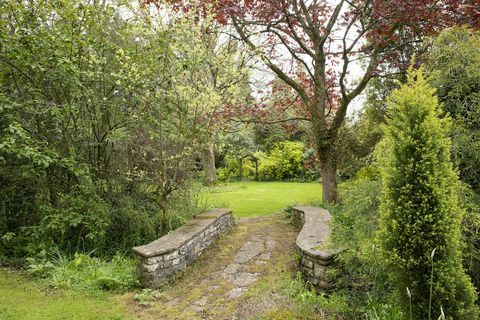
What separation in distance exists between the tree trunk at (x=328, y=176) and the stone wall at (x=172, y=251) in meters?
3.67

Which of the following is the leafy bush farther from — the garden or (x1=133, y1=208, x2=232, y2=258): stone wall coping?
(x1=133, y1=208, x2=232, y2=258): stone wall coping

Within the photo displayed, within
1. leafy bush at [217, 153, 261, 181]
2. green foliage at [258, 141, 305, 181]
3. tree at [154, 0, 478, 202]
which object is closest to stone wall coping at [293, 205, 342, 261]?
tree at [154, 0, 478, 202]

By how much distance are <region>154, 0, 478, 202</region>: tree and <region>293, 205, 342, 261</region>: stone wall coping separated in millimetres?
1930

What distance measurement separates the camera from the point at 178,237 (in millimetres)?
5359

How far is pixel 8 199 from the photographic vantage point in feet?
20.4

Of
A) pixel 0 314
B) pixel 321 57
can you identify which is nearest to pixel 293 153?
pixel 321 57

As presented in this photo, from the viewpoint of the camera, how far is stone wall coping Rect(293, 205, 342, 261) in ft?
13.9

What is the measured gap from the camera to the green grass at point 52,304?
3.66m

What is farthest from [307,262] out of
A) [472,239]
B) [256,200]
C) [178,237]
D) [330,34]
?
[256,200]

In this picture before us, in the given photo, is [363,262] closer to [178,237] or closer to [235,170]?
[178,237]

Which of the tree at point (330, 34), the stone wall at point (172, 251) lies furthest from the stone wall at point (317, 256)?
the tree at point (330, 34)

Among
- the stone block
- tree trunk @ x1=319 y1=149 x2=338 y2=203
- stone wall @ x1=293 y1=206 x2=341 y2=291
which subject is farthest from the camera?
tree trunk @ x1=319 y1=149 x2=338 y2=203

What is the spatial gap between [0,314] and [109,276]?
1.27 metres

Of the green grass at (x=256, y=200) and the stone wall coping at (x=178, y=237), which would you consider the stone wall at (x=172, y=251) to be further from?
the green grass at (x=256, y=200)
